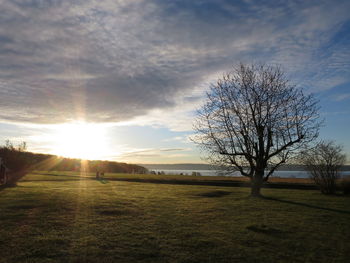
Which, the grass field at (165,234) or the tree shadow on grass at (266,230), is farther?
the tree shadow on grass at (266,230)

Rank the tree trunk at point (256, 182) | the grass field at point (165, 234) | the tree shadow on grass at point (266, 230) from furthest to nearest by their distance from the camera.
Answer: the tree trunk at point (256, 182) < the tree shadow on grass at point (266, 230) < the grass field at point (165, 234)

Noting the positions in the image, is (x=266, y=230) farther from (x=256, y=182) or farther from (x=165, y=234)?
(x=256, y=182)

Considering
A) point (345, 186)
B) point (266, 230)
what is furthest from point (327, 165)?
point (266, 230)

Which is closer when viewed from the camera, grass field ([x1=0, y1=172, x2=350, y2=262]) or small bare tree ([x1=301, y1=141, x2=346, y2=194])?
grass field ([x1=0, y1=172, x2=350, y2=262])

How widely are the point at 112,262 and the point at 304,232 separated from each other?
7306mm

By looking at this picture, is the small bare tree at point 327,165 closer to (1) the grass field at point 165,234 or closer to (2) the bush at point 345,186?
(2) the bush at point 345,186

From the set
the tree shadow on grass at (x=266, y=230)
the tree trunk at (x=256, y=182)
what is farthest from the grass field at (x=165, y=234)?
the tree trunk at (x=256, y=182)

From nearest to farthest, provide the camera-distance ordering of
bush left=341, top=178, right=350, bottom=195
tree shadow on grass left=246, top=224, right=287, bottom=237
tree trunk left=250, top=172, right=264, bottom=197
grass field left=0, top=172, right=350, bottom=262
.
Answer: grass field left=0, top=172, right=350, bottom=262, tree shadow on grass left=246, top=224, right=287, bottom=237, tree trunk left=250, top=172, right=264, bottom=197, bush left=341, top=178, right=350, bottom=195

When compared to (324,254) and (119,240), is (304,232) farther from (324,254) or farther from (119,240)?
(119,240)

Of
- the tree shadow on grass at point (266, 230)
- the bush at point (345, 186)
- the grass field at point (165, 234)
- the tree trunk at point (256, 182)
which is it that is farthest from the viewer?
the bush at point (345, 186)

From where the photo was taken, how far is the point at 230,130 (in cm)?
2216

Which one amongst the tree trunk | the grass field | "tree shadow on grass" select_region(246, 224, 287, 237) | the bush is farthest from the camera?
the bush

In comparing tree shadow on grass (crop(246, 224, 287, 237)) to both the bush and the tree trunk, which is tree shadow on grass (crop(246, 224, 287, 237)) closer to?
the tree trunk

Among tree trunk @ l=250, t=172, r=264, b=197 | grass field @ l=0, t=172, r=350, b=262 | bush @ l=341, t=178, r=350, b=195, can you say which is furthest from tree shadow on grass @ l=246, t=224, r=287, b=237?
bush @ l=341, t=178, r=350, b=195
